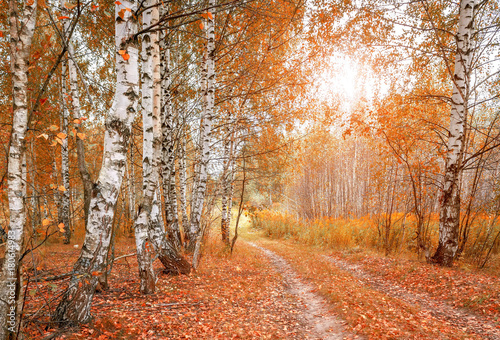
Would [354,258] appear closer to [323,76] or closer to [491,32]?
[323,76]

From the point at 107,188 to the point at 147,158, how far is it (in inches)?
60.4

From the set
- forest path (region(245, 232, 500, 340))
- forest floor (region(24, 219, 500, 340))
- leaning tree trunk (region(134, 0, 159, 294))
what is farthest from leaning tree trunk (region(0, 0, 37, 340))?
forest path (region(245, 232, 500, 340))

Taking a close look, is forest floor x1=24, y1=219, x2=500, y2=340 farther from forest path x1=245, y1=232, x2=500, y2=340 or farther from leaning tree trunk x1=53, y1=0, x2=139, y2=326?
leaning tree trunk x1=53, y1=0, x2=139, y2=326

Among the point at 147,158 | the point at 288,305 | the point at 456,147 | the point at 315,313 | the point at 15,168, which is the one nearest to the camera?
the point at 15,168

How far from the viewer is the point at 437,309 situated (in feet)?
15.9

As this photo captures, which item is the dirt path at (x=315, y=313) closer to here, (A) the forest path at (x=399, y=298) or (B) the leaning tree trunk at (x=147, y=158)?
(A) the forest path at (x=399, y=298)

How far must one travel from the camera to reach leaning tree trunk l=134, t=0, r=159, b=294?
429 centimetres

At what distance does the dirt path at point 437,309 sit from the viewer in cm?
397

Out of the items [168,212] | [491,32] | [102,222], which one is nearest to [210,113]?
[168,212]

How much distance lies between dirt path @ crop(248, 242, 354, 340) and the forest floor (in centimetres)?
2

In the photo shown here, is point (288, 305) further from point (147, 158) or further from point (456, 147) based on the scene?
point (456, 147)

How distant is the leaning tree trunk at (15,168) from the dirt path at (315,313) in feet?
12.5

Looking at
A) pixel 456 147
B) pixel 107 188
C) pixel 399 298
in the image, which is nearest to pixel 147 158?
pixel 107 188

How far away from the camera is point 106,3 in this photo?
23.3ft
